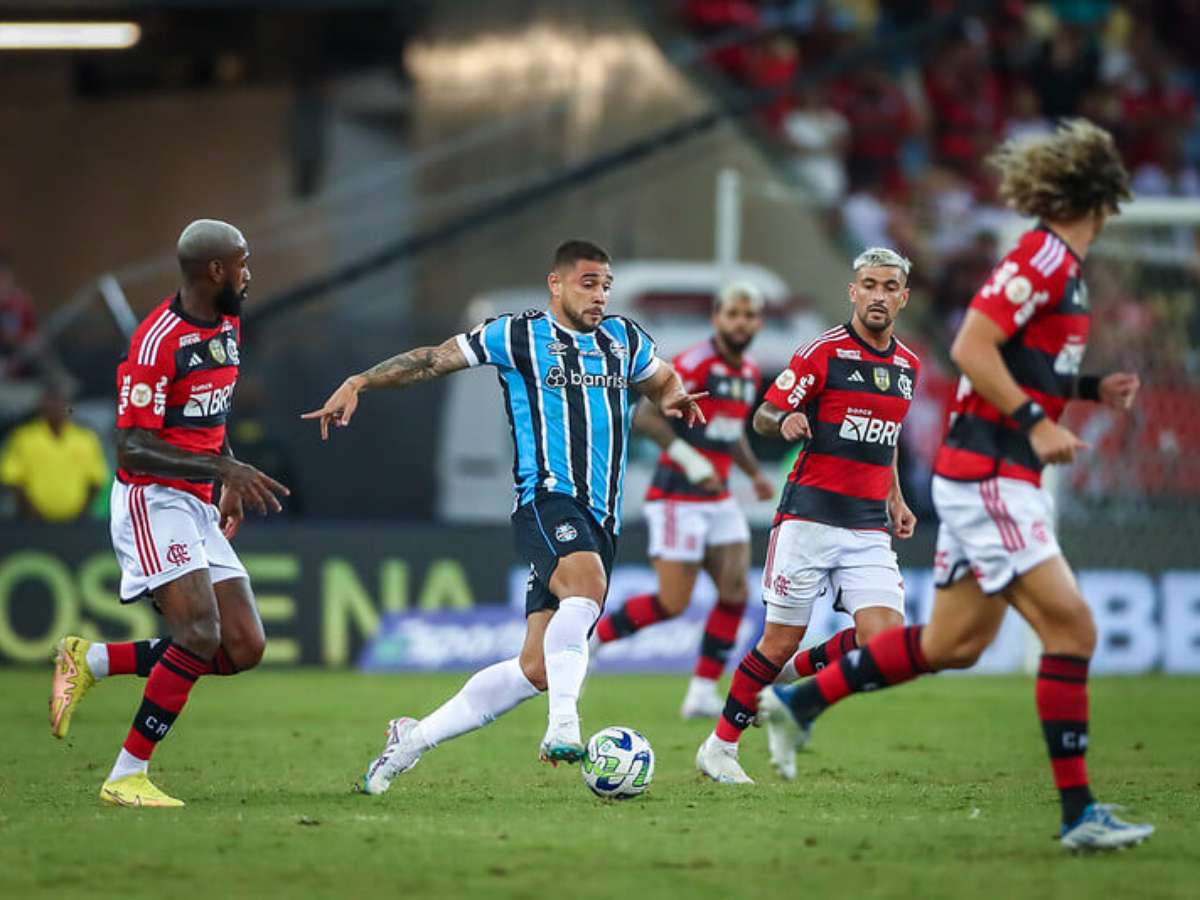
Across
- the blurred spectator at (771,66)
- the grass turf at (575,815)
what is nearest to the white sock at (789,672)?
the grass turf at (575,815)

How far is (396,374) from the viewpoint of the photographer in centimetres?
890

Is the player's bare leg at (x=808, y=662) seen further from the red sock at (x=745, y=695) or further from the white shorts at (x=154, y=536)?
the white shorts at (x=154, y=536)

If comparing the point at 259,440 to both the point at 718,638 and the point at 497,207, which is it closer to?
the point at 497,207

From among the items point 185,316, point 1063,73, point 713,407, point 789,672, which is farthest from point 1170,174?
point 185,316

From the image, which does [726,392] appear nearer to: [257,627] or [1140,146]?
[257,627]

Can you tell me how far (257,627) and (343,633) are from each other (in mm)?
8312

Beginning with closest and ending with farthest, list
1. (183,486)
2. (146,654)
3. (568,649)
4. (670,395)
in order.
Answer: (568,649) < (183,486) < (670,395) < (146,654)

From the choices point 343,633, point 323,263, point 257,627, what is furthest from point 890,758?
point 323,263

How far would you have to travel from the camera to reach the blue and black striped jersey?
9.11 metres

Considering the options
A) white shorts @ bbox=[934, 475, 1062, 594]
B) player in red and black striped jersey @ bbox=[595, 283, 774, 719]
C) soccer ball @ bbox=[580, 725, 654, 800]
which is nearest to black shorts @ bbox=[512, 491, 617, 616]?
soccer ball @ bbox=[580, 725, 654, 800]

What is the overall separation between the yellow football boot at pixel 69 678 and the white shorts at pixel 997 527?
4.22 m

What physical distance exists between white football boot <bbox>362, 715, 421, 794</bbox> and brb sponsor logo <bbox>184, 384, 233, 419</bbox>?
5.26ft

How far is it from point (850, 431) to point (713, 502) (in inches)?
140

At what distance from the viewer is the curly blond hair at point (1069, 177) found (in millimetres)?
7629
